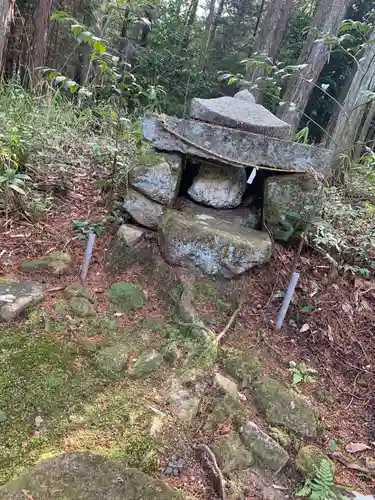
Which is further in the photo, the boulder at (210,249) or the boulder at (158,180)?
the boulder at (158,180)

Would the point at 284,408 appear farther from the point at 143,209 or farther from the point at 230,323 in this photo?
the point at 143,209

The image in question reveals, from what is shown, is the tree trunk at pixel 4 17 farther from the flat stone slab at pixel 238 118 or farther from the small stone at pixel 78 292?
the small stone at pixel 78 292

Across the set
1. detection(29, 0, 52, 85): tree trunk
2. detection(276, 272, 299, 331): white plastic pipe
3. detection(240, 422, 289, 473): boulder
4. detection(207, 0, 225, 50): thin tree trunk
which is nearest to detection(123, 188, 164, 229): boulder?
detection(276, 272, 299, 331): white plastic pipe

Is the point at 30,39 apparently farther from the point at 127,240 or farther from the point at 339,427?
the point at 339,427

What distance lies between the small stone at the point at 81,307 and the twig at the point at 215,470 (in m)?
0.86

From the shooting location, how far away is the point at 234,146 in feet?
7.66

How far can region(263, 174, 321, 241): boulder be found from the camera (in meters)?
2.40

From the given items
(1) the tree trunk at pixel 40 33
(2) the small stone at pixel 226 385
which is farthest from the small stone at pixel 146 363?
(1) the tree trunk at pixel 40 33

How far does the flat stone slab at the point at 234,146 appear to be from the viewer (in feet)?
7.59

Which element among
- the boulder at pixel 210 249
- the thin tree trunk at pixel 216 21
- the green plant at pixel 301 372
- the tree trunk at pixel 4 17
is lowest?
the green plant at pixel 301 372

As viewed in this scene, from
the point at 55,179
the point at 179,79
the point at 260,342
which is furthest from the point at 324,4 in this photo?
the point at 260,342

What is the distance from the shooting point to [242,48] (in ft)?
39.3

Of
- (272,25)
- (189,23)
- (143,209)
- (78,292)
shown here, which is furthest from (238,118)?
(189,23)

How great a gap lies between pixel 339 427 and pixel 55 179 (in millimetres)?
2422
